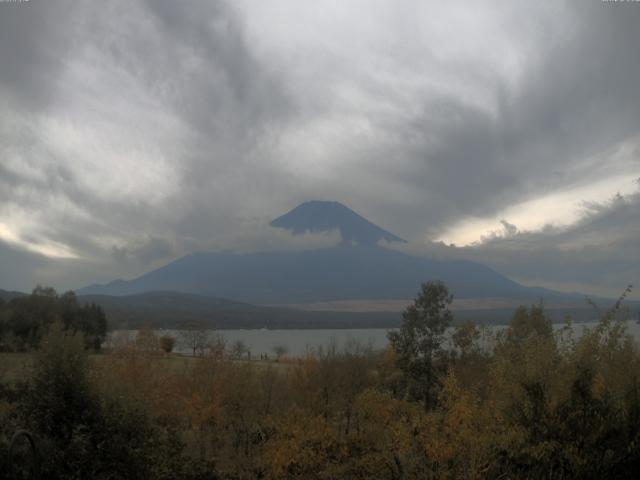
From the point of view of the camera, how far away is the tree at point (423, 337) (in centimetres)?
3719

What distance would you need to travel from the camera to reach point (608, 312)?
569 inches

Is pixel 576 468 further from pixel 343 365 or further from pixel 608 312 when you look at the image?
pixel 343 365

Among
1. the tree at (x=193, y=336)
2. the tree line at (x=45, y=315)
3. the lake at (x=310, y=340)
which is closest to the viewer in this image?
the lake at (x=310, y=340)

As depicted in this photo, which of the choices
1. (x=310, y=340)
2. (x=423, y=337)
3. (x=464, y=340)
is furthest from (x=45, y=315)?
(x=310, y=340)

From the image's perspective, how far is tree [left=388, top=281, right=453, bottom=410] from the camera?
37188 millimetres

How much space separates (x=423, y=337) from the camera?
126ft

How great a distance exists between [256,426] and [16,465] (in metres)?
15.4

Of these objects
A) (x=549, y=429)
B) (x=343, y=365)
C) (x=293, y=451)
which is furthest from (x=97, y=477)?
(x=343, y=365)

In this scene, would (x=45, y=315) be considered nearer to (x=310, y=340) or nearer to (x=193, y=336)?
(x=193, y=336)

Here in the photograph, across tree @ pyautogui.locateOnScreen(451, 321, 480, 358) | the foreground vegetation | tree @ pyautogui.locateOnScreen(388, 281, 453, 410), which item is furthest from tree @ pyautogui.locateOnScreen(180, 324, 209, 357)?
the foreground vegetation

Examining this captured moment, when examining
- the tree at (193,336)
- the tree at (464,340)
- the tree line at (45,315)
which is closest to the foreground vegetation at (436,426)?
the tree at (464,340)

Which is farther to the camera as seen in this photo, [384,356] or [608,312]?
[384,356]

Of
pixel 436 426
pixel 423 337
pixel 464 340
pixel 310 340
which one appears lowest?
pixel 310 340

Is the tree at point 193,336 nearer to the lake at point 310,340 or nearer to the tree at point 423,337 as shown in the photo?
the lake at point 310,340
